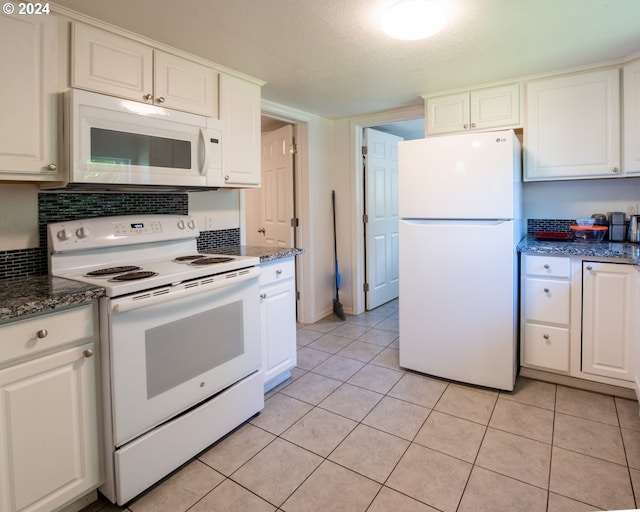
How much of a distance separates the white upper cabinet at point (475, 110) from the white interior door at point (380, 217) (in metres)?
1.03

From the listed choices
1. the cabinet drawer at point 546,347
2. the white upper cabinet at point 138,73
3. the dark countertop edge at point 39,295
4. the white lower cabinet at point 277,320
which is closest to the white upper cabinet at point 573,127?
the cabinet drawer at point 546,347

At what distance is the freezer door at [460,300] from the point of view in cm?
229

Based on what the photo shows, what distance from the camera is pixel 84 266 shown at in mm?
1847

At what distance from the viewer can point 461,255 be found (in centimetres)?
238

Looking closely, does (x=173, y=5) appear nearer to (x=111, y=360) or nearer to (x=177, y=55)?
(x=177, y=55)

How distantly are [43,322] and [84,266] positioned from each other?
63cm

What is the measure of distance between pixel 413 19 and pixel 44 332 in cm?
195

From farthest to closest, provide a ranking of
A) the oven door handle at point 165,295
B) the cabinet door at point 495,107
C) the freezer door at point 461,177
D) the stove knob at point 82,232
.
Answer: the cabinet door at point 495,107, the freezer door at point 461,177, the stove knob at point 82,232, the oven door handle at point 165,295

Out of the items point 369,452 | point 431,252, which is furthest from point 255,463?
point 431,252

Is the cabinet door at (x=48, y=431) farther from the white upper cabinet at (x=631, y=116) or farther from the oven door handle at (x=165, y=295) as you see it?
the white upper cabinet at (x=631, y=116)

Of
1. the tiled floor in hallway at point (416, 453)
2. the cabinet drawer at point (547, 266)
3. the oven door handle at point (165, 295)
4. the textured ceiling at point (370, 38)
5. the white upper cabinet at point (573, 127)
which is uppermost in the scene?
the textured ceiling at point (370, 38)

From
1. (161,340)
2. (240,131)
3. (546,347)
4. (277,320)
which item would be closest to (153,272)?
(161,340)

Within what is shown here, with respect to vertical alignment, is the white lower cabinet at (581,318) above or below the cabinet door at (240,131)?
below

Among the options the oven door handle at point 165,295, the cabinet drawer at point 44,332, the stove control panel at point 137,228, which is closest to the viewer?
the cabinet drawer at point 44,332
